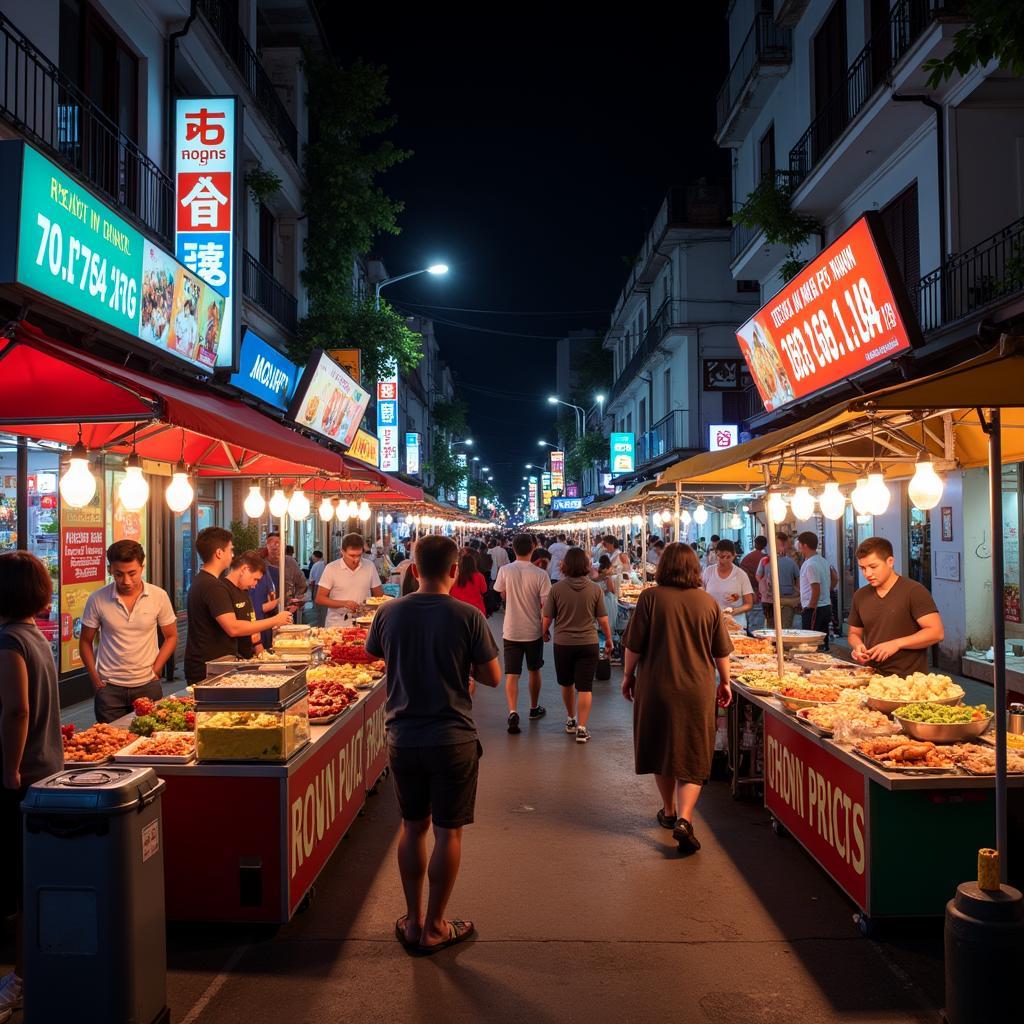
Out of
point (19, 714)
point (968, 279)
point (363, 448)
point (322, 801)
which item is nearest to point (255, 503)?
point (322, 801)

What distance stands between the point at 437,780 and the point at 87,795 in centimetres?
173

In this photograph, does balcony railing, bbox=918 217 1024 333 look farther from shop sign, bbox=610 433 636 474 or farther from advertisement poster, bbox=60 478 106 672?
shop sign, bbox=610 433 636 474

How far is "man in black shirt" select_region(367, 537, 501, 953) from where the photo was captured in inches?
192

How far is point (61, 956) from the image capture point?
12.5 ft

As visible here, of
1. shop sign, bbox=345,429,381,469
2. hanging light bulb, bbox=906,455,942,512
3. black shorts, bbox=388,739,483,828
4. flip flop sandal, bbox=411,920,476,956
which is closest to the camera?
black shorts, bbox=388,739,483,828

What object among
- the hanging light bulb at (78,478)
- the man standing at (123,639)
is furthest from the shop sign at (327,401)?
the hanging light bulb at (78,478)

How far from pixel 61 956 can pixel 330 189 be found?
21.9m

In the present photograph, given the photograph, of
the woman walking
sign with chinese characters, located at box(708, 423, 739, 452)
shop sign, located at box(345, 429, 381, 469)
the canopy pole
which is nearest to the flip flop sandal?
the canopy pole

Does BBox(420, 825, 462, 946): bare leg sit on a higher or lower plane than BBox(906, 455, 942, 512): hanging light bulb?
lower

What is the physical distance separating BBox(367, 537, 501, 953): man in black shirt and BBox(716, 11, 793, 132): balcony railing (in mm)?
19694

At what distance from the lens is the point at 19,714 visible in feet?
14.4

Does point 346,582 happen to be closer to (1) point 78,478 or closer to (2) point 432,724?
(1) point 78,478

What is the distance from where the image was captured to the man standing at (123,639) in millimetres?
6730

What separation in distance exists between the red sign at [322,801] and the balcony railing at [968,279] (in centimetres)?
1001
